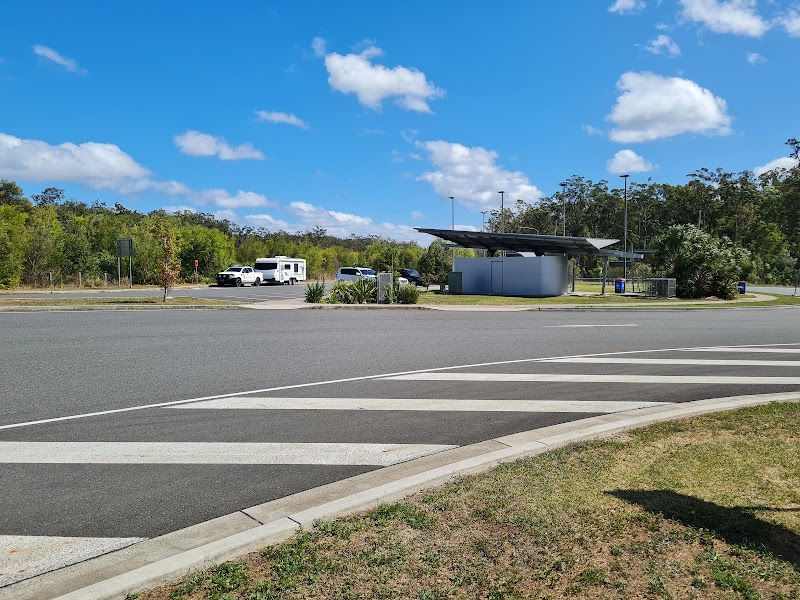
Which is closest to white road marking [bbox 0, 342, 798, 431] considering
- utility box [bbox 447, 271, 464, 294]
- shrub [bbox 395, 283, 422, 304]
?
shrub [bbox 395, 283, 422, 304]

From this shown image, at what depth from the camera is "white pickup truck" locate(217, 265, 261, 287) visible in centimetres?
4647

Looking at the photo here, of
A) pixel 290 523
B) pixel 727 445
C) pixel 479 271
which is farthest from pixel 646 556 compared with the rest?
pixel 479 271

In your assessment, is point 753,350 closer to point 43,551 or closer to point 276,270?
point 43,551

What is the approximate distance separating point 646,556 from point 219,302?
75.9ft

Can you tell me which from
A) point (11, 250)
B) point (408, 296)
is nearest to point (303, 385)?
point (408, 296)

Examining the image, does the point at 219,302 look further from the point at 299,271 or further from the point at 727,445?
the point at 299,271

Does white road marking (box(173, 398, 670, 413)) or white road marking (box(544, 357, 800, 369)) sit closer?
white road marking (box(173, 398, 670, 413))

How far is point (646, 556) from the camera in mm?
3332

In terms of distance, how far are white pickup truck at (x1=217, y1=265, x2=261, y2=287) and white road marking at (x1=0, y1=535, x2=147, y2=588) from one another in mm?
44188

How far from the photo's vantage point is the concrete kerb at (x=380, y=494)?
3154 mm

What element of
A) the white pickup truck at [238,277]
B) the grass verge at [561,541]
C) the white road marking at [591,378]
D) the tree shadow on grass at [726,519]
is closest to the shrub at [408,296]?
the white road marking at [591,378]

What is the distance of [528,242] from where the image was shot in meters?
37.3

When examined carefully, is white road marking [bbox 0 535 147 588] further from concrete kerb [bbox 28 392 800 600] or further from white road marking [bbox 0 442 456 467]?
white road marking [bbox 0 442 456 467]

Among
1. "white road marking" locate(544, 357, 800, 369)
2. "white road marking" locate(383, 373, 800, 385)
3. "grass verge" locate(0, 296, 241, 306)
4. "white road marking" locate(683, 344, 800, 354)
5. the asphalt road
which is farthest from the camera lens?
"grass verge" locate(0, 296, 241, 306)
